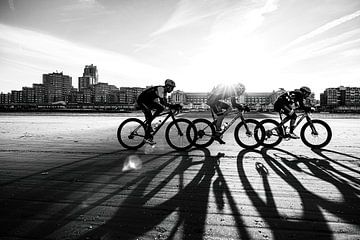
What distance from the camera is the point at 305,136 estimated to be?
886 centimetres

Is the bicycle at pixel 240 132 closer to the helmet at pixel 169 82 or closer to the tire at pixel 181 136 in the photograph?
the tire at pixel 181 136

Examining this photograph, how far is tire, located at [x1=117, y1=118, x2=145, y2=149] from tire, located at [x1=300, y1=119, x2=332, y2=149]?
588 centimetres

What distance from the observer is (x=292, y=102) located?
9328mm

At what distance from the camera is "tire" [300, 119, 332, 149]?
8.54m

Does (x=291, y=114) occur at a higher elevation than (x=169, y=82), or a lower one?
lower

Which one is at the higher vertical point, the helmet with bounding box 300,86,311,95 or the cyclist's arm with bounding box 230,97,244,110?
the helmet with bounding box 300,86,311,95

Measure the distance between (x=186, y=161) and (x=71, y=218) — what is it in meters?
3.74

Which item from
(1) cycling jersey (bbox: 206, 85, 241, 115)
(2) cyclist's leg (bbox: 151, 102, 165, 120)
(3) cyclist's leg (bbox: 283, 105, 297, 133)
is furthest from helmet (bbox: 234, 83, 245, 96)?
(2) cyclist's leg (bbox: 151, 102, 165, 120)

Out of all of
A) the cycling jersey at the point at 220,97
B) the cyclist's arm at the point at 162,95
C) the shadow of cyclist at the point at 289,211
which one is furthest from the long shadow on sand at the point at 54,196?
the cycling jersey at the point at 220,97

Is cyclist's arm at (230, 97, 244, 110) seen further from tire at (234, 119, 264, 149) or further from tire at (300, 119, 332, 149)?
tire at (300, 119, 332, 149)

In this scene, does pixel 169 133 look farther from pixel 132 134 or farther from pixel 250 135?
pixel 250 135

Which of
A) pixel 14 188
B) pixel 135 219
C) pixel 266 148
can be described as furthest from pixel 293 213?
pixel 266 148

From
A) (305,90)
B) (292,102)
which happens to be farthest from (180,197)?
(305,90)

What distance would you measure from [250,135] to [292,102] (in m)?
2.25
